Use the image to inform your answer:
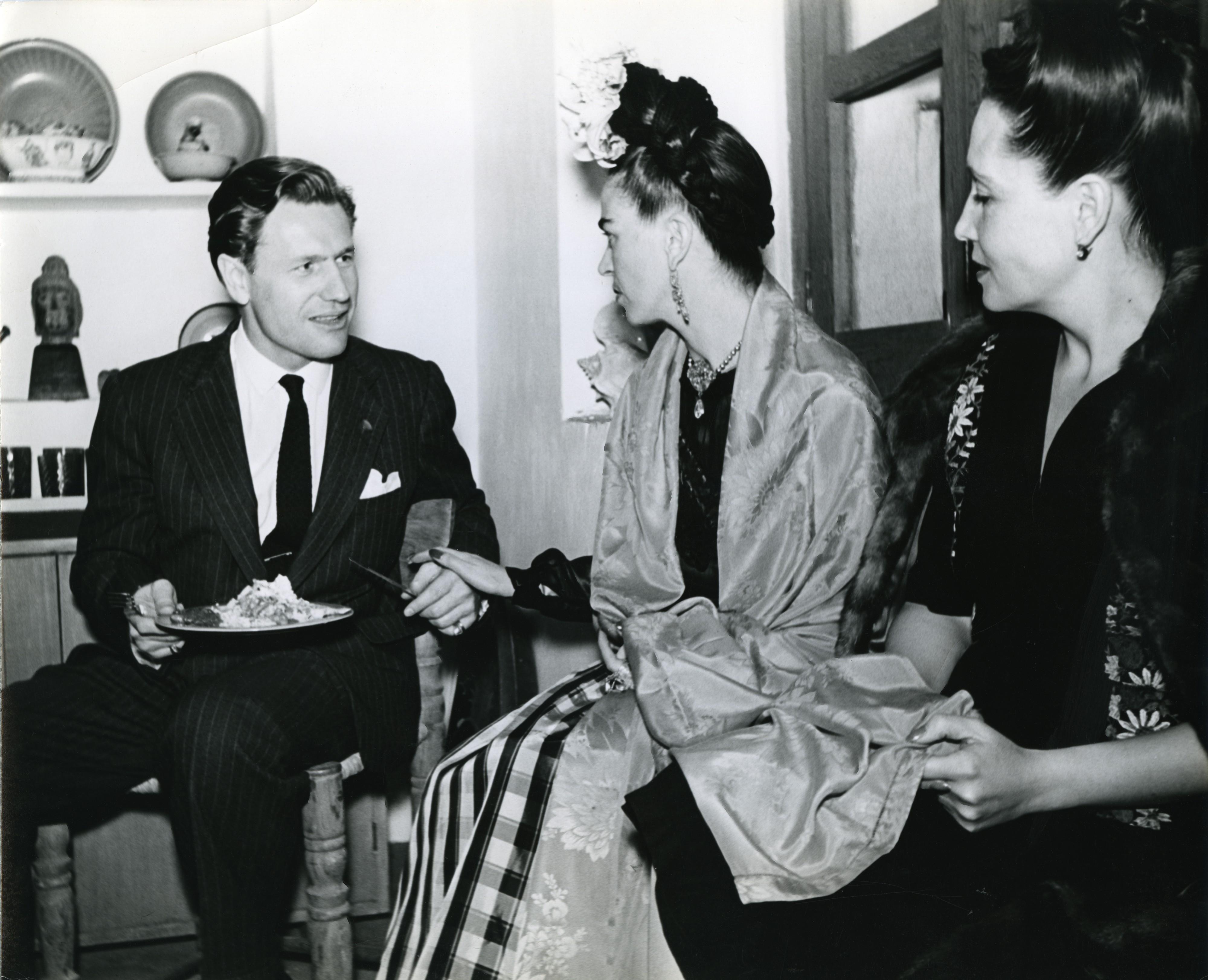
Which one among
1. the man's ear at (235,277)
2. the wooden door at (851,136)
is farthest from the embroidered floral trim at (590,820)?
the man's ear at (235,277)

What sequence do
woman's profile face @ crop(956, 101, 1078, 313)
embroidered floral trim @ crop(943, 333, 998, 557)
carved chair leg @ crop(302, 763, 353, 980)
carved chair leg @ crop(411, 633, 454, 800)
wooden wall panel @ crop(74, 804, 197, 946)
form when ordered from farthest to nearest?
wooden wall panel @ crop(74, 804, 197, 946)
carved chair leg @ crop(411, 633, 454, 800)
carved chair leg @ crop(302, 763, 353, 980)
embroidered floral trim @ crop(943, 333, 998, 557)
woman's profile face @ crop(956, 101, 1078, 313)

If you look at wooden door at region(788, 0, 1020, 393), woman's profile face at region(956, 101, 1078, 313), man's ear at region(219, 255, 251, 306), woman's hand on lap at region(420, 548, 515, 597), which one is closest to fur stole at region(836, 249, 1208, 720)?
woman's profile face at region(956, 101, 1078, 313)

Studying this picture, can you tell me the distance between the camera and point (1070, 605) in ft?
3.38

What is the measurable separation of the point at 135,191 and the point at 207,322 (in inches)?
11.2

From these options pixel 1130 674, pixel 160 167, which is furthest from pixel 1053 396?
pixel 160 167

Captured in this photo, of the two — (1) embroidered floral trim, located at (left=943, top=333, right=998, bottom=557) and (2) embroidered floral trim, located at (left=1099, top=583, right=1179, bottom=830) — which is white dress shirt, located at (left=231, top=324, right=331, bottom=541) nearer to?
(1) embroidered floral trim, located at (left=943, top=333, right=998, bottom=557)

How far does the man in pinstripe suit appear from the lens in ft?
5.26

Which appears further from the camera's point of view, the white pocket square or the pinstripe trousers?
the white pocket square

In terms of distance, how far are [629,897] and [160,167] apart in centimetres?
165

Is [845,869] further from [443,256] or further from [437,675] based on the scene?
[443,256]

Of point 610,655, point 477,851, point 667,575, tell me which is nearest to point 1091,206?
point 667,575

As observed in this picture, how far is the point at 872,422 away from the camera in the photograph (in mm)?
1302

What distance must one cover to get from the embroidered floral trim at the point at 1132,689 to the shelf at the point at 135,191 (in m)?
1.74

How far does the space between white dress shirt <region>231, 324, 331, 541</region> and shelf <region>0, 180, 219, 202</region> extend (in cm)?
44
